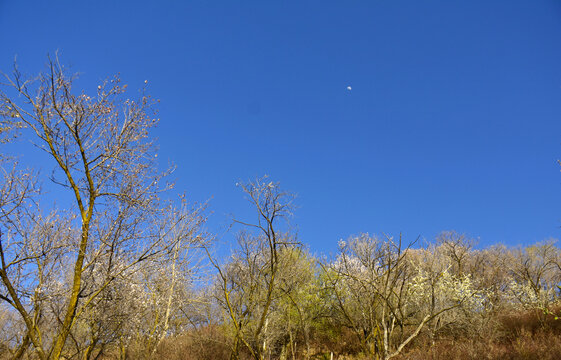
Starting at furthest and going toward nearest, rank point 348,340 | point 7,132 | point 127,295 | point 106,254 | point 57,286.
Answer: point 348,340
point 127,295
point 57,286
point 106,254
point 7,132

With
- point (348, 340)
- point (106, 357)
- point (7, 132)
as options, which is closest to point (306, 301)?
point (348, 340)

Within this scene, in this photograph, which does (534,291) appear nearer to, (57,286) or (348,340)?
(348,340)

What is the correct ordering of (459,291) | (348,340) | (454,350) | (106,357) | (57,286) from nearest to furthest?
(57,286)
(454,350)
(106,357)
(459,291)
(348,340)

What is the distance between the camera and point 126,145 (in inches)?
243

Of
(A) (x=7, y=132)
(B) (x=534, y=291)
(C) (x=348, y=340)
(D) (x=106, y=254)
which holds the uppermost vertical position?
(A) (x=7, y=132)

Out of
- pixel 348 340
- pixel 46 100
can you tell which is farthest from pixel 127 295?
pixel 348 340

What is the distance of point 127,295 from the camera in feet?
31.2

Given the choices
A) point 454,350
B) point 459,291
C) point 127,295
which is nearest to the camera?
point 127,295

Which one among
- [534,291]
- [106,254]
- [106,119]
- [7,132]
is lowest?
[534,291]

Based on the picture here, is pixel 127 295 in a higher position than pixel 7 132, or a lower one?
lower

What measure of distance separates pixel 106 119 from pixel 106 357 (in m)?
20.1

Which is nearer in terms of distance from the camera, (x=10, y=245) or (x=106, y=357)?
(x=10, y=245)

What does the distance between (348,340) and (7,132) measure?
983 inches

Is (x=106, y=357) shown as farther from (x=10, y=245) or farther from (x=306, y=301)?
(x=10, y=245)
